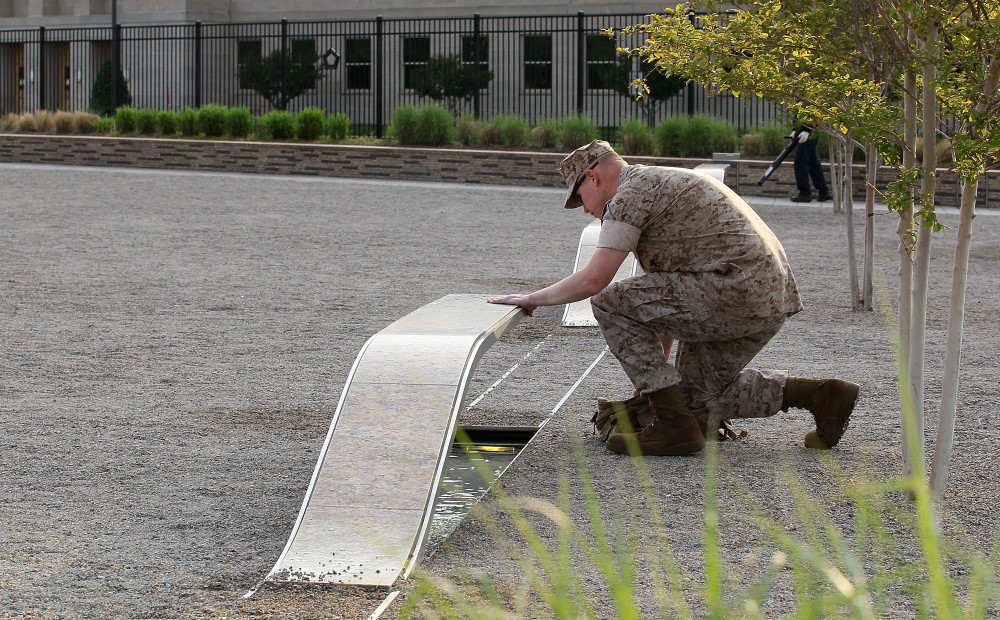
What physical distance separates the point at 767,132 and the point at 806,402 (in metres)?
17.1

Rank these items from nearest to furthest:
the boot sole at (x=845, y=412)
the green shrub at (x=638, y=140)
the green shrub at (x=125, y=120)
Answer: the boot sole at (x=845, y=412), the green shrub at (x=638, y=140), the green shrub at (x=125, y=120)

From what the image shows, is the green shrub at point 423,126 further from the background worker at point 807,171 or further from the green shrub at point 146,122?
the background worker at point 807,171

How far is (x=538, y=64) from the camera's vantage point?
36.2 meters

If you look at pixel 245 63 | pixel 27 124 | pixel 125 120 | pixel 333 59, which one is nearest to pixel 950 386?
pixel 125 120

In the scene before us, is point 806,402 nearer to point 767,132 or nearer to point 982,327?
point 982,327

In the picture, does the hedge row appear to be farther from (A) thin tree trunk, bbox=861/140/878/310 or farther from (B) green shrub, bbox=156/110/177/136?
(A) thin tree trunk, bbox=861/140/878/310

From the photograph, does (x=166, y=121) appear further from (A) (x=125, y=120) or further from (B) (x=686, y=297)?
(B) (x=686, y=297)

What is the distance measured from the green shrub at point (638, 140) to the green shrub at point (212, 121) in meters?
8.34

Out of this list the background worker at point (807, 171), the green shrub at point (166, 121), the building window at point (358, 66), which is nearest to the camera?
the background worker at point (807, 171)

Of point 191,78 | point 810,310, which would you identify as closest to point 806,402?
point 810,310

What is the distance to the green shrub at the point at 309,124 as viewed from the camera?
82.5 ft

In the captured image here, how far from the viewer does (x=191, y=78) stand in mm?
37469

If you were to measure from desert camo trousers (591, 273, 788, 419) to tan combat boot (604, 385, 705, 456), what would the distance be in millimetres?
61

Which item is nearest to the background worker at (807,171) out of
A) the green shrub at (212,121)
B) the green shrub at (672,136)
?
the green shrub at (672,136)
